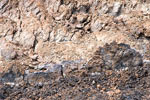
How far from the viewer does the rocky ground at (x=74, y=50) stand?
764cm

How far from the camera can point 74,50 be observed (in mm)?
Result: 8344

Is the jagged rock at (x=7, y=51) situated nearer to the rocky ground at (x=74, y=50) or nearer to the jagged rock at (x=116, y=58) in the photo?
the rocky ground at (x=74, y=50)

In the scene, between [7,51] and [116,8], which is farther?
[116,8]

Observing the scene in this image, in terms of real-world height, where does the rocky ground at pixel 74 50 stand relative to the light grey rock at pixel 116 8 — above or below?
below

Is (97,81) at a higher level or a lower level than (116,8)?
lower

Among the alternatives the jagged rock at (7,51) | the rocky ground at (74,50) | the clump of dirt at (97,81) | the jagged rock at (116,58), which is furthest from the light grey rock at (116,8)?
the jagged rock at (7,51)

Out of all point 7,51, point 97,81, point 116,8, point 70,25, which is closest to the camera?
point 97,81

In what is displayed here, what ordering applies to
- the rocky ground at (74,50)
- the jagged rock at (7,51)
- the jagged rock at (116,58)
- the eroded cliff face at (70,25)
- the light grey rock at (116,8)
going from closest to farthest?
1. the rocky ground at (74,50)
2. the jagged rock at (116,58)
3. the jagged rock at (7,51)
4. the eroded cliff face at (70,25)
5. the light grey rock at (116,8)

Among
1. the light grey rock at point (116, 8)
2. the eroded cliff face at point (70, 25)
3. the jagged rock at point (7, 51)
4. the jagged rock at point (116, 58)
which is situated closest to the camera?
the jagged rock at point (116, 58)

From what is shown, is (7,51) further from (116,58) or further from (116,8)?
(116,8)

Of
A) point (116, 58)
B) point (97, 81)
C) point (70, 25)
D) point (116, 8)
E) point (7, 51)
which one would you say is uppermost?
point (116, 8)

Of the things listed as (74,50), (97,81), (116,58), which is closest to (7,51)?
(74,50)

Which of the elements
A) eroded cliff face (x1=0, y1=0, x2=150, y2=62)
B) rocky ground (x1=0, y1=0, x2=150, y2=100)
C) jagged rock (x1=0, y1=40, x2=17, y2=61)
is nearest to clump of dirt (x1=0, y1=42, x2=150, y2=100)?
rocky ground (x1=0, y1=0, x2=150, y2=100)

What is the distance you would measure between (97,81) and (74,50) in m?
1.22
